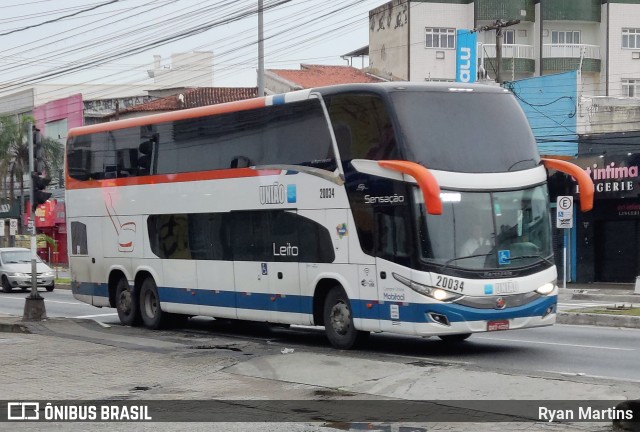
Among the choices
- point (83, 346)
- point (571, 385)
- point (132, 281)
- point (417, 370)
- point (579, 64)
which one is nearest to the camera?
point (571, 385)

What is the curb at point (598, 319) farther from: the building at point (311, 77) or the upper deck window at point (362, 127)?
the building at point (311, 77)

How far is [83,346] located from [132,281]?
408 cm

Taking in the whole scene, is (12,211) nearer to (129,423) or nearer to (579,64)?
(579,64)

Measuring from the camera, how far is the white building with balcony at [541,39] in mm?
63500

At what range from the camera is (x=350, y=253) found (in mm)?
16781

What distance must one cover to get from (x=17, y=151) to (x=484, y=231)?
56.5 m

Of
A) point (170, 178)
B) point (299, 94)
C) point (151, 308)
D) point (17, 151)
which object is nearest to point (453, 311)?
point (299, 94)

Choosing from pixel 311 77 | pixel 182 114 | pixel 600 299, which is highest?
pixel 311 77

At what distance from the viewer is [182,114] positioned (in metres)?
21.1

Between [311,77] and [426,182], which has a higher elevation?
[311,77]

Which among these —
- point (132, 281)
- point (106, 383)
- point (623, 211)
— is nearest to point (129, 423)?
point (106, 383)

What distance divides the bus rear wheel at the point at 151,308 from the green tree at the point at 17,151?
45228 millimetres

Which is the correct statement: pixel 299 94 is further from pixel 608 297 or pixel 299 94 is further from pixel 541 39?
pixel 541 39

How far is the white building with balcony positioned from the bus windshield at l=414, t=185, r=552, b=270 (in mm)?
47709
